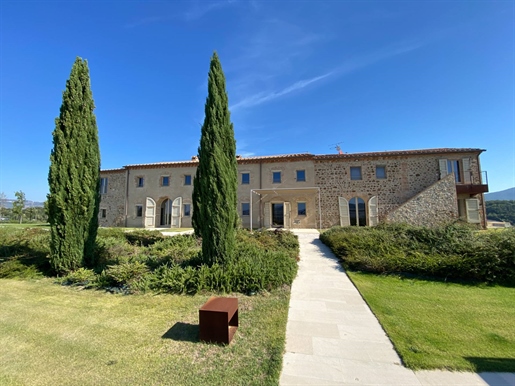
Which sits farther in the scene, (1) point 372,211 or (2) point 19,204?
(2) point 19,204

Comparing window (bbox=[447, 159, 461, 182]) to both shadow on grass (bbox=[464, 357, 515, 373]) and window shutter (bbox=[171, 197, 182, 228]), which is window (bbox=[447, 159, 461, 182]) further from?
window shutter (bbox=[171, 197, 182, 228])

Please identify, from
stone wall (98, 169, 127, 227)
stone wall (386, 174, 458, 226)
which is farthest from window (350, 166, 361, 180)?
stone wall (98, 169, 127, 227)

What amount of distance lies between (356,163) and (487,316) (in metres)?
15.0

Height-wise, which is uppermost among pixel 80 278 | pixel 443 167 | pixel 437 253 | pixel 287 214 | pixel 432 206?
pixel 443 167

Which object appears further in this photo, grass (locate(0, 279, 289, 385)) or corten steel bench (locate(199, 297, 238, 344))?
corten steel bench (locate(199, 297, 238, 344))

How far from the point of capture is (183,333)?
3.31 metres

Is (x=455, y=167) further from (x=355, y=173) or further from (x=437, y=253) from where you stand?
(x=437, y=253)

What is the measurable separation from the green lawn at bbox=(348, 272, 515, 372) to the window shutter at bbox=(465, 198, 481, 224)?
46.1 ft

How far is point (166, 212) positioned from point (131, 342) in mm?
20445

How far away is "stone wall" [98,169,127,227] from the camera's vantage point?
22078mm

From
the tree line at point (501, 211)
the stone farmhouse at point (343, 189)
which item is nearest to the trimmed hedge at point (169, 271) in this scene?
the stone farmhouse at point (343, 189)

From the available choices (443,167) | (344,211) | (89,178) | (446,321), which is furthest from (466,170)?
(89,178)

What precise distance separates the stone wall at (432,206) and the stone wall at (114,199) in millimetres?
22561

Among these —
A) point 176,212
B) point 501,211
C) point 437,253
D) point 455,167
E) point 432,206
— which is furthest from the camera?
point 501,211
